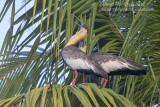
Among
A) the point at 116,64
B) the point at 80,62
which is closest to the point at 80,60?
the point at 80,62

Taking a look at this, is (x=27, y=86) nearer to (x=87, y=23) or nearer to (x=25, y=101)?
(x=87, y=23)

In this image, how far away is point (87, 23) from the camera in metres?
5.80

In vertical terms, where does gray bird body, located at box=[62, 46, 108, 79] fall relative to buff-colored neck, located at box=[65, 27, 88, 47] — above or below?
below

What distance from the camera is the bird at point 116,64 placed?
5180mm

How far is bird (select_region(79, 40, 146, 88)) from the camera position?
17.0 ft

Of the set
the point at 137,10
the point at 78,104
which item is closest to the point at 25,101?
the point at 78,104

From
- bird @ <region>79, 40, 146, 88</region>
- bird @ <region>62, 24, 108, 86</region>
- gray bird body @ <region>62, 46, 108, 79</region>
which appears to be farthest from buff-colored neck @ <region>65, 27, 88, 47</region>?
bird @ <region>79, 40, 146, 88</region>

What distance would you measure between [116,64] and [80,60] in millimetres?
495

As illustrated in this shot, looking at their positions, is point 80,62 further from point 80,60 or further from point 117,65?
point 117,65

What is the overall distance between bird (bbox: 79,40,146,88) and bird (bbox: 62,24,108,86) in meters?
0.13

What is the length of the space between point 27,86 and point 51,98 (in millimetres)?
1700

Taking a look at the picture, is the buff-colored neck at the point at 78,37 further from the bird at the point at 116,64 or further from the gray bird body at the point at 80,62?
the bird at the point at 116,64

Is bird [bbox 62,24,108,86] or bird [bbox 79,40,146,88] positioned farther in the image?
bird [bbox 62,24,108,86]

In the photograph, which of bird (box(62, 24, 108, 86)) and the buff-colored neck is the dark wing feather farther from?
the buff-colored neck
